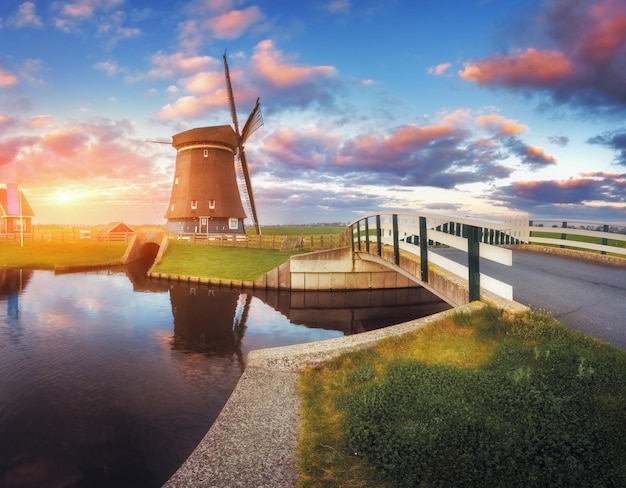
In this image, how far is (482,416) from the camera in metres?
5.19

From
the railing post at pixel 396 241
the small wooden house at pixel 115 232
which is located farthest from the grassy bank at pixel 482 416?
the small wooden house at pixel 115 232

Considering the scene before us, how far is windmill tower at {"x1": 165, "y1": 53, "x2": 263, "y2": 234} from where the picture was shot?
144 feet

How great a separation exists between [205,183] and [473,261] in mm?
38926

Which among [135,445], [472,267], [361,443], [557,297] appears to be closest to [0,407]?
[135,445]

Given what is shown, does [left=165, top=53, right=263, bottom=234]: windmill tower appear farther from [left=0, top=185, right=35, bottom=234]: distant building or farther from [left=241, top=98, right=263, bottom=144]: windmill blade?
[left=0, top=185, right=35, bottom=234]: distant building

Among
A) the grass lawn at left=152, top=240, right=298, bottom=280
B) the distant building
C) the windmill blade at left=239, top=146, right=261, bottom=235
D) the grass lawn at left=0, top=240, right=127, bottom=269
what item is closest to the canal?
the grass lawn at left=152, top=240, right=298, bottom=280

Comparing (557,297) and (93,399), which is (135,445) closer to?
(93,399)

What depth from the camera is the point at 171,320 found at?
1900 centimetres

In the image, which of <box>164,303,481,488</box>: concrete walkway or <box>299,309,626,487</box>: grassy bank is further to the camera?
<box>164,303,481,488</box>: concrete walkway

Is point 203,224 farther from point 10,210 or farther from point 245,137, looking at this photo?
point 10,210

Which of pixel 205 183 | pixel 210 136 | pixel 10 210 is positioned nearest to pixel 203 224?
pixel 205 183

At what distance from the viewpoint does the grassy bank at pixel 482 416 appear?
4.45 meters

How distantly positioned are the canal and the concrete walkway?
1.73 metres

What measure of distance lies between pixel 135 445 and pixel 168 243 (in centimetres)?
3025
